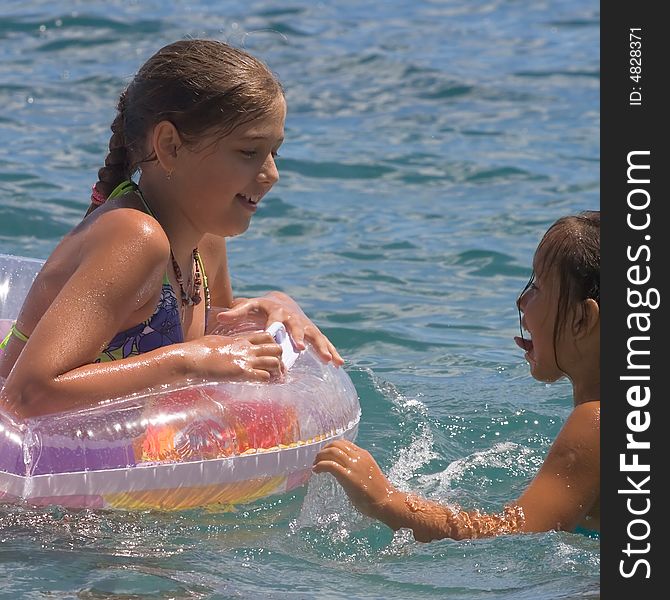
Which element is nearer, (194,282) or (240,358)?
(240,358)

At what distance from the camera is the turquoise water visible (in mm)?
3488

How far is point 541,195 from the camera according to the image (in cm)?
830

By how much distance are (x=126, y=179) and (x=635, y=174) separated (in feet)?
5.18

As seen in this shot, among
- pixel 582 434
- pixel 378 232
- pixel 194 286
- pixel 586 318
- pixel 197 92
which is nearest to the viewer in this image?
pixel 582 434

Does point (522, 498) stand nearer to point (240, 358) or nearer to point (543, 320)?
point (543, 320)

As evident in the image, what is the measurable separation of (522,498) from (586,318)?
20.7 inches

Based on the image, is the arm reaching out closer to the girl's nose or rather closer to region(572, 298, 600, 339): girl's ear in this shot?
region(572, 298, 600, 339): girl's ear

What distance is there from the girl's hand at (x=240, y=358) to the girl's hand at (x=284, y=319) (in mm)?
362

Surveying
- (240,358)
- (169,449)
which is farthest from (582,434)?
(169,449)

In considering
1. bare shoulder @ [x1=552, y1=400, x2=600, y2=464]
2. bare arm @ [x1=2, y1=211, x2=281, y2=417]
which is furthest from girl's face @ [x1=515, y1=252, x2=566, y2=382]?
bare arm @ [x1=2, y1=211, x2=281, y2=417]

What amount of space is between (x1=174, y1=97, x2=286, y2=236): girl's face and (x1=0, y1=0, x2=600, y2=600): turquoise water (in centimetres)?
86

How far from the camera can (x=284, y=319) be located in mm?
4477

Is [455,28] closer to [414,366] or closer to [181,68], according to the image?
[414,366]

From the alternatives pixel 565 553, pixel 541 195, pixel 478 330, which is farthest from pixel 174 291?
pixel 541 195
